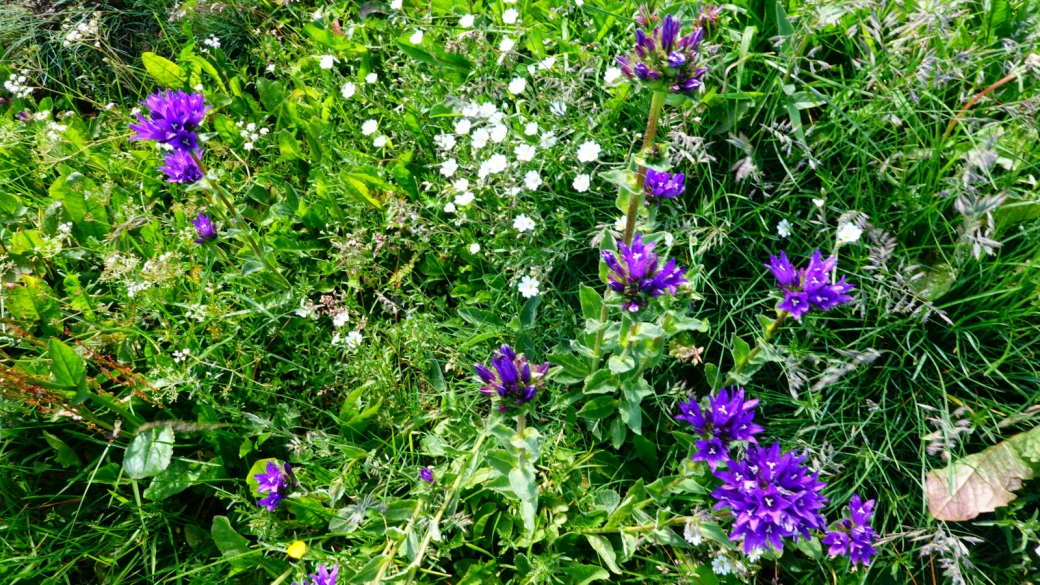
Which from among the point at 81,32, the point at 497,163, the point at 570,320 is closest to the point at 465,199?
the point at 497,163

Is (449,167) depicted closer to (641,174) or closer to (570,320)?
(570,320)

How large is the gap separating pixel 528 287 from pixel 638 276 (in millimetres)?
763

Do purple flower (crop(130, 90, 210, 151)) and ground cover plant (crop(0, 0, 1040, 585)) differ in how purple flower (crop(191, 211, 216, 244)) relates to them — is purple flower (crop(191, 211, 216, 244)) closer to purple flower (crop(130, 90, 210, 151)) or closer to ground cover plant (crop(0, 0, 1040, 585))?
ground cover plant (crop(0, 0, 1040, 585))

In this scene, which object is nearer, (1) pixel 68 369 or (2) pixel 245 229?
(1) pixel 68 369

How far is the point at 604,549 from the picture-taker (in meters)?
2.22

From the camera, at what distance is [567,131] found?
2648mm

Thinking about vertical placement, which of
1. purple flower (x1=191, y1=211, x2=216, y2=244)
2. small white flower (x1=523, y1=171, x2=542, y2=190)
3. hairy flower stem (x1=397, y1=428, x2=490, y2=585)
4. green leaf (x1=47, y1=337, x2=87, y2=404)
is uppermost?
small white flower (x1=523, y1=171, x2=542, y2=190)

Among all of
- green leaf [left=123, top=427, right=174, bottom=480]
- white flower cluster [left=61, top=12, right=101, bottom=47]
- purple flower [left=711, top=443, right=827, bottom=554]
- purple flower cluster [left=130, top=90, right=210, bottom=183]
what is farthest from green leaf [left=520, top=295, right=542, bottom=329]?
white flower cluster [left=61, top=12, right=101, bottom=47]

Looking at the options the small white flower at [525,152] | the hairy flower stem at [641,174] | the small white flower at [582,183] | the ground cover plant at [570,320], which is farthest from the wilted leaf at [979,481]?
the small white flower at [525,152]

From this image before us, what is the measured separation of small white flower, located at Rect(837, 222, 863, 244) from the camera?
81.7 inches

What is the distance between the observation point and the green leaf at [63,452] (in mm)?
2623

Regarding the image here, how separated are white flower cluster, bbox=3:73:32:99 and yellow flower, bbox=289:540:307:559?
286 centimetres

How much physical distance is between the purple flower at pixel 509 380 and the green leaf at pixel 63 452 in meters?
1.84

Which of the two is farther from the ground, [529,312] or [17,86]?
[17,86]
